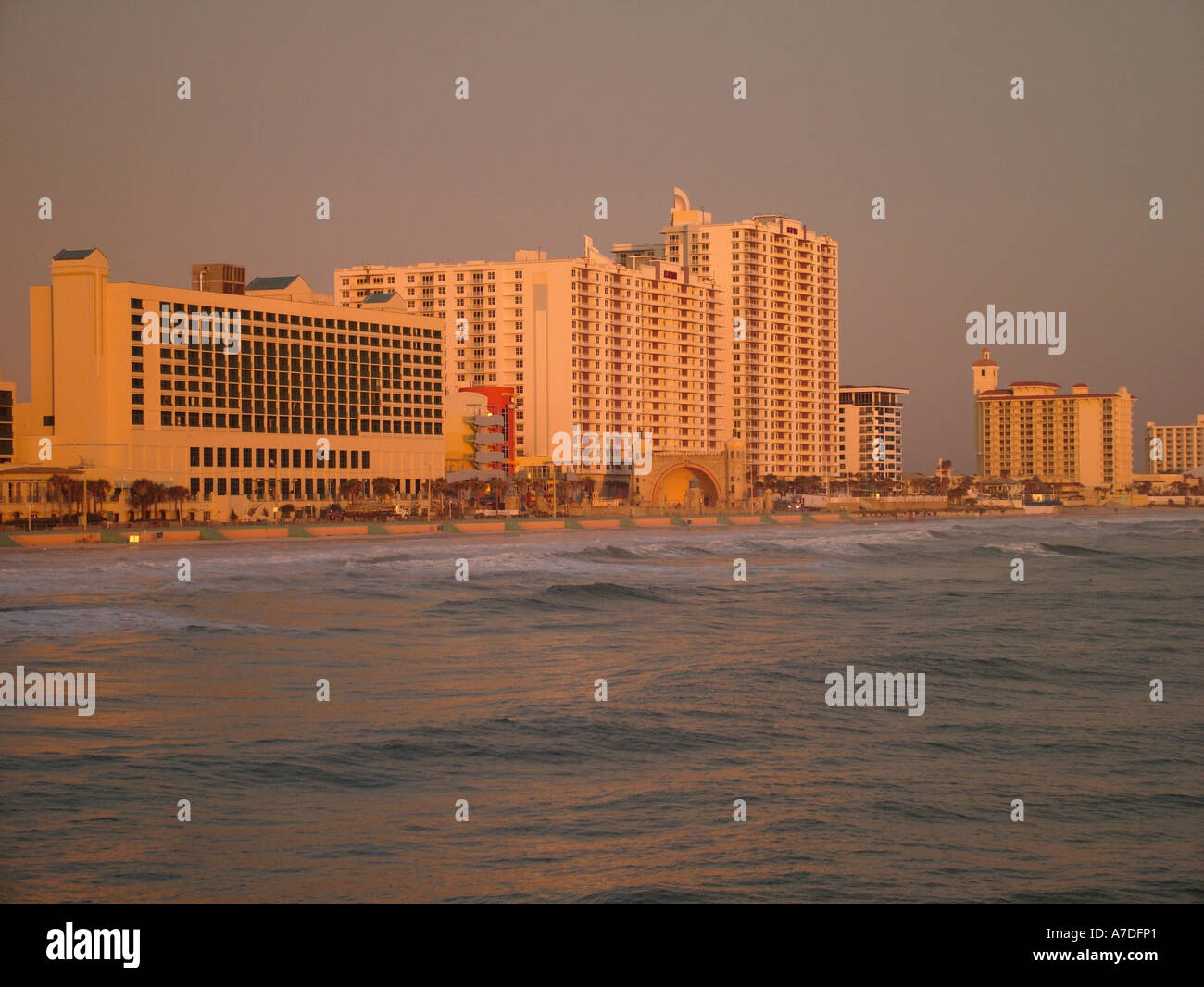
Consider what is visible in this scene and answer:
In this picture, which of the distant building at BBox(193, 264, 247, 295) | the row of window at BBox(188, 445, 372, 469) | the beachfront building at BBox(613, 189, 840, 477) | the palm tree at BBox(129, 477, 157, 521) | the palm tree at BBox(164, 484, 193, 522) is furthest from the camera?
the beachfront building at BBox(613, 189, 840, 477)

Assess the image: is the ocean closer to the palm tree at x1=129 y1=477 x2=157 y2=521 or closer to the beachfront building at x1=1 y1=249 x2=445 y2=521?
the palm tree at x1=129 y1=477 x2=157 y2=521

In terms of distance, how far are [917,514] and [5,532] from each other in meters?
127

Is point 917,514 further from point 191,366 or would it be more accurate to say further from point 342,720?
point 342,720

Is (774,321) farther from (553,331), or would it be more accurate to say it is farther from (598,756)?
(598,756)

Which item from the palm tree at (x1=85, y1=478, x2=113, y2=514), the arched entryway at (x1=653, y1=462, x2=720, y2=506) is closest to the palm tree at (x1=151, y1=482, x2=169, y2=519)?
the palm tree at (x1=85, y1=478, x2=113, y2=514)

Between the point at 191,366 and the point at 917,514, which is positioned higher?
the point at 191,366

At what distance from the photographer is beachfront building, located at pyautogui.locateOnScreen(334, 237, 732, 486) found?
151625mm

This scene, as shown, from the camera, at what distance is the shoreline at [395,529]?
81938 mm

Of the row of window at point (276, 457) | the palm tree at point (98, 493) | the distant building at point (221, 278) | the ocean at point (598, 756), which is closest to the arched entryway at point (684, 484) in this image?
the row of window at point (276, 457)

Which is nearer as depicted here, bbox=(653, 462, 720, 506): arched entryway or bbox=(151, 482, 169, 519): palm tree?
bbox=(151, 482, 169, 519): palm tree

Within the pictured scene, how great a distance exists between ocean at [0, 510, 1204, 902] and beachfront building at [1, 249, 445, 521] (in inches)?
2607

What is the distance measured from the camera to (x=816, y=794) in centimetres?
1567

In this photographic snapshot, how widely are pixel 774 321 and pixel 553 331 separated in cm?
4168
